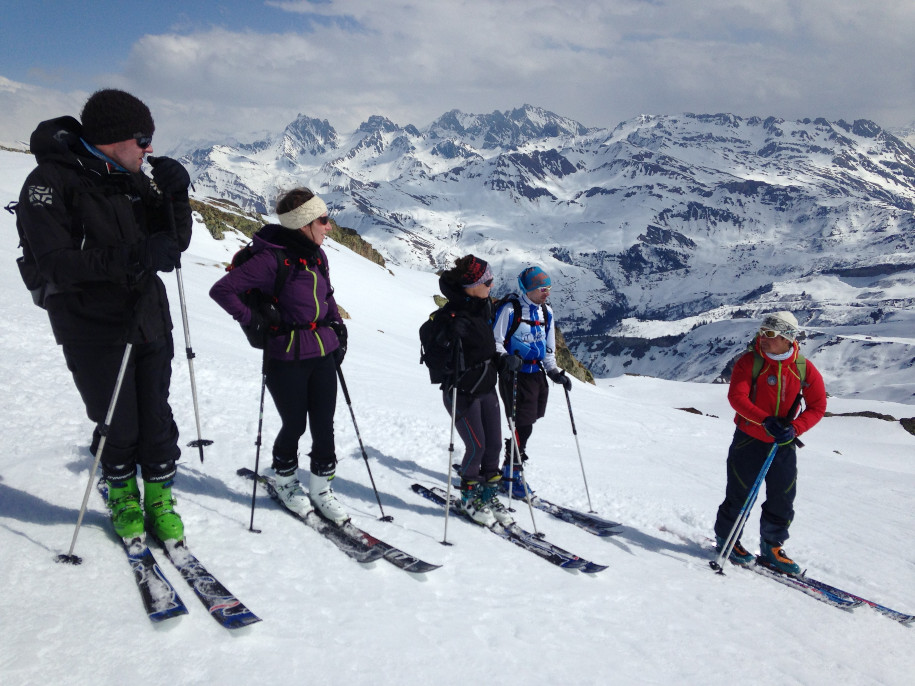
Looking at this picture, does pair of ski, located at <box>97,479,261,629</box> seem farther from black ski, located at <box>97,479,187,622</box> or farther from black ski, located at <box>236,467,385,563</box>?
black ski, located at <box>236,467,385,563</box>

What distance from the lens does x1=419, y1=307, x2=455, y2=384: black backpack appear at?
648 cm

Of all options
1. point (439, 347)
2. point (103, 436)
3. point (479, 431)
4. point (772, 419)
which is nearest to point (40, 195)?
point (103, 436)

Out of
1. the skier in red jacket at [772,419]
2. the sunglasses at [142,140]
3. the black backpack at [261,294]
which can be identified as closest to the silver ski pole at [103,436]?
the black backpack at [261,294]

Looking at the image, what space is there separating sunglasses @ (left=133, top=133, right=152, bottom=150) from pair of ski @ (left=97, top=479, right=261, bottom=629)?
3114mm

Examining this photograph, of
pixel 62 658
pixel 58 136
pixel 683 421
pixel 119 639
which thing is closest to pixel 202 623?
pixel 119 639

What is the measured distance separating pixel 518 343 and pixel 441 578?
12.1 feet

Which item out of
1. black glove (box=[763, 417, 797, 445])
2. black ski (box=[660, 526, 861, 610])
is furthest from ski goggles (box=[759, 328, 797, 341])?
black ski (box=[660, 526, 861, 610])

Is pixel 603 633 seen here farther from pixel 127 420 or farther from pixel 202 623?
pixel 127 420

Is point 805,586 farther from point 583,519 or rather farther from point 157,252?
point 157,252

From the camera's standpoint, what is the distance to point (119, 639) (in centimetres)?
338

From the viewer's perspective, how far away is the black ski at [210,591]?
374 cm

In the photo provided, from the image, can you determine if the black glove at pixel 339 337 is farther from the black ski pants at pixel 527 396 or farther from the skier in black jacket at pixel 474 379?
the black ski pants at pixel 527 396

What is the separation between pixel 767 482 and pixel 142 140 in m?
7.54

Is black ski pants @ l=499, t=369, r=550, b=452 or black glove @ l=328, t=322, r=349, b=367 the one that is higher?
black glove @ l=328, t=322, r=349, b=367
